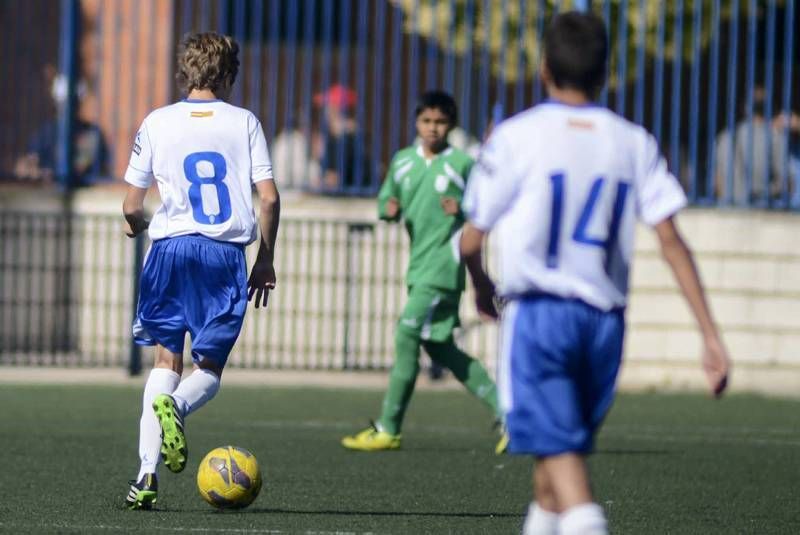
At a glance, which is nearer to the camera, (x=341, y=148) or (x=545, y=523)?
(x=545, y=523)

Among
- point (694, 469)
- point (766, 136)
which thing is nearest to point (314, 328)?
point (766, 136)

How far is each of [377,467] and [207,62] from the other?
8.72ft

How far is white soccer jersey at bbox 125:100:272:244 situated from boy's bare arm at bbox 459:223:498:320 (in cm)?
190

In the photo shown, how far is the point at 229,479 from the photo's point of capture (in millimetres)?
7094

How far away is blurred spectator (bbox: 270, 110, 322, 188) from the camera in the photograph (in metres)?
15.0

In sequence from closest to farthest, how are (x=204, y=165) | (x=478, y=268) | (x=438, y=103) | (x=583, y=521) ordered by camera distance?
(x=583, y=521)
(x=478, y=268)
(x=204, y=165)
(x=438, y=103)

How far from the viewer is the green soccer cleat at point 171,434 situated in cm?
662

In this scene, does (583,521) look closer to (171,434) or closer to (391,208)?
(171,434)

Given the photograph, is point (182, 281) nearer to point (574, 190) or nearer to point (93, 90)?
point (574, 190)

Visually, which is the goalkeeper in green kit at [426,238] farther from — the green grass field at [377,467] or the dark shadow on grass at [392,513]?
the dark shadow on grass at [392,513]

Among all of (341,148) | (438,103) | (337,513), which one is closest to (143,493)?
(337,513)

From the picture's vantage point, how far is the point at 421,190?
10.0m

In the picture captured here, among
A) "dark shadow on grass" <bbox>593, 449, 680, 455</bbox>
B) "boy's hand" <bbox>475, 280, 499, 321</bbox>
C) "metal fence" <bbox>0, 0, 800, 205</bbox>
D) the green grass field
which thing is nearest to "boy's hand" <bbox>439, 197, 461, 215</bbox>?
the green grass field

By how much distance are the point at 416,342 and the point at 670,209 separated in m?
5.22
